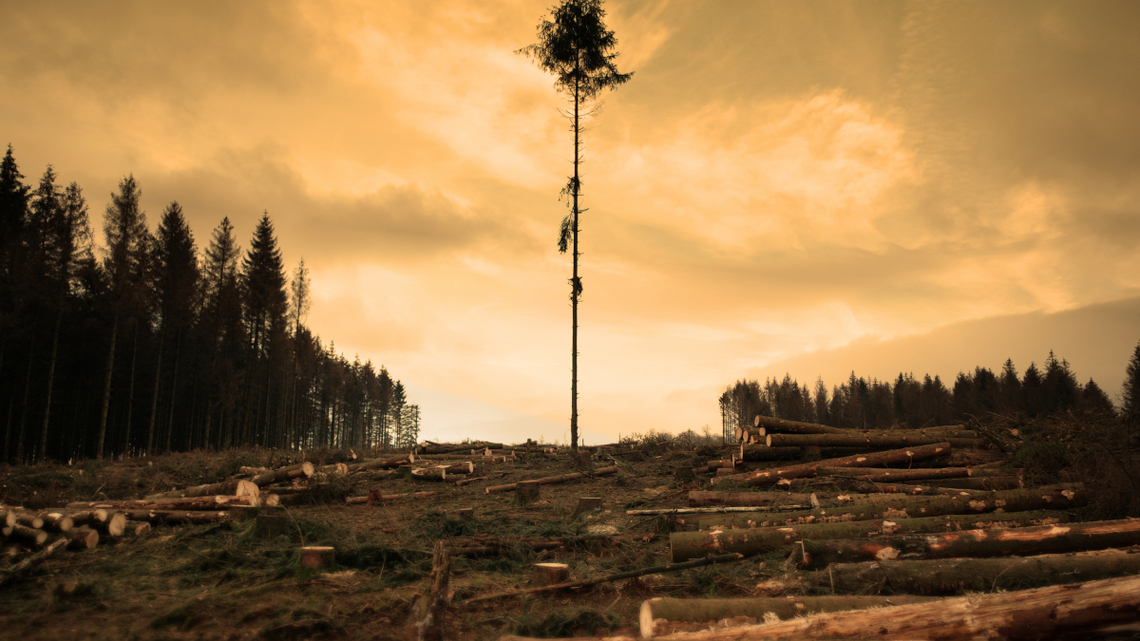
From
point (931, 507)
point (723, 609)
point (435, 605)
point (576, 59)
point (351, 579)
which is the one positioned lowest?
point (351, 579)

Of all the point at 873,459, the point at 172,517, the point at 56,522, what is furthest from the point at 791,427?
the point at 56,522

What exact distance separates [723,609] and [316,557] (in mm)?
5025

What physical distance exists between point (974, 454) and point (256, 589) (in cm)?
1403

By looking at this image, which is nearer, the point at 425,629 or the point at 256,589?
the point at 425,629

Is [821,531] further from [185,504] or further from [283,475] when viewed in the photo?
[283,475]

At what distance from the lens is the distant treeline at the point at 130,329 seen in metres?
23.4

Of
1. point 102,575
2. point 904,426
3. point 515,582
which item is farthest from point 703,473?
point 102,575

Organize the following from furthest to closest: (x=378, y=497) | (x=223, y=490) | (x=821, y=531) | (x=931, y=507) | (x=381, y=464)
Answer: (x=381, y=464) → (x=378, y=497) → (x=223, y=490) → (x=931, y=507) → (x=821, y=531)

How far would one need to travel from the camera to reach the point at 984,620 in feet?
12.1

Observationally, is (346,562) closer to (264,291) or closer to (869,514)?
(869,514)

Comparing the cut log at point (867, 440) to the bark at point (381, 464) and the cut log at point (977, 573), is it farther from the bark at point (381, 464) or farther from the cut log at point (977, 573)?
the bark at point (381, 464)

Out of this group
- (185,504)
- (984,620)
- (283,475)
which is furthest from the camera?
(283,475)

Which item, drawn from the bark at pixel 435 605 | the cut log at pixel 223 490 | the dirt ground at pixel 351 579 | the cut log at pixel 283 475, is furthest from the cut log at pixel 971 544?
the cut log at pixel 283 475

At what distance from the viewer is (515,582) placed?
6.53 metres
